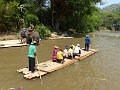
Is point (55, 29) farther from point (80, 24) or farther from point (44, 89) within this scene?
point (44, 89)

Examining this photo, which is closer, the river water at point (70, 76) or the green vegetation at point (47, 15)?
the river water at point (70, 76)

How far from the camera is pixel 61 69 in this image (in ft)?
55.7

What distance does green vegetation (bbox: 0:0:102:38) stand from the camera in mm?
35300

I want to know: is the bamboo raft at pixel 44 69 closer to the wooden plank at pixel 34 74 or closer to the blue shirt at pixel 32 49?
the wooden plank at pixel 34 74

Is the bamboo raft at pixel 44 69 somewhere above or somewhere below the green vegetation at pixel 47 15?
below

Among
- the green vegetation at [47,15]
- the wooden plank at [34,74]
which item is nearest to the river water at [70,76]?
A: the wooden plank at [34,74]

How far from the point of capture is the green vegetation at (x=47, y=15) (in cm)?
3530

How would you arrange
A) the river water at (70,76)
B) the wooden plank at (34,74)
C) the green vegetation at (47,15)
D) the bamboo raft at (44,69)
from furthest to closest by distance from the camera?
the green vegetation at (47,15) < the bamboo raft at (44,69) < the wooden plank at (34,74) < the river water at (70,76)

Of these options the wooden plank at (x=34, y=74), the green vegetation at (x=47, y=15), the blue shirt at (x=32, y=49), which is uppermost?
the green vegetation at (x=47, y=15)

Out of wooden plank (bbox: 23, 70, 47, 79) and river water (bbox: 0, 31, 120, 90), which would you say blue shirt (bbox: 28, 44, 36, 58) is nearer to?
wooden plank (bbox: 23, 70, 47, 79)

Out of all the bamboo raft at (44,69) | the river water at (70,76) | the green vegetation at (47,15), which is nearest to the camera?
the river water at (70,76)

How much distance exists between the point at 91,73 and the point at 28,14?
2410 centimetres

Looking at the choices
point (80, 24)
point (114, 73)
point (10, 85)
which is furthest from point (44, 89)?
point (80, 24)

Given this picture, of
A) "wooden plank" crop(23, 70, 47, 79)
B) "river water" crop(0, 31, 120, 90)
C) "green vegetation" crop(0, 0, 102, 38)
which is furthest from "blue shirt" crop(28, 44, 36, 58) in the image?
"green vegetation" crop(0, 0, 102, 38)
